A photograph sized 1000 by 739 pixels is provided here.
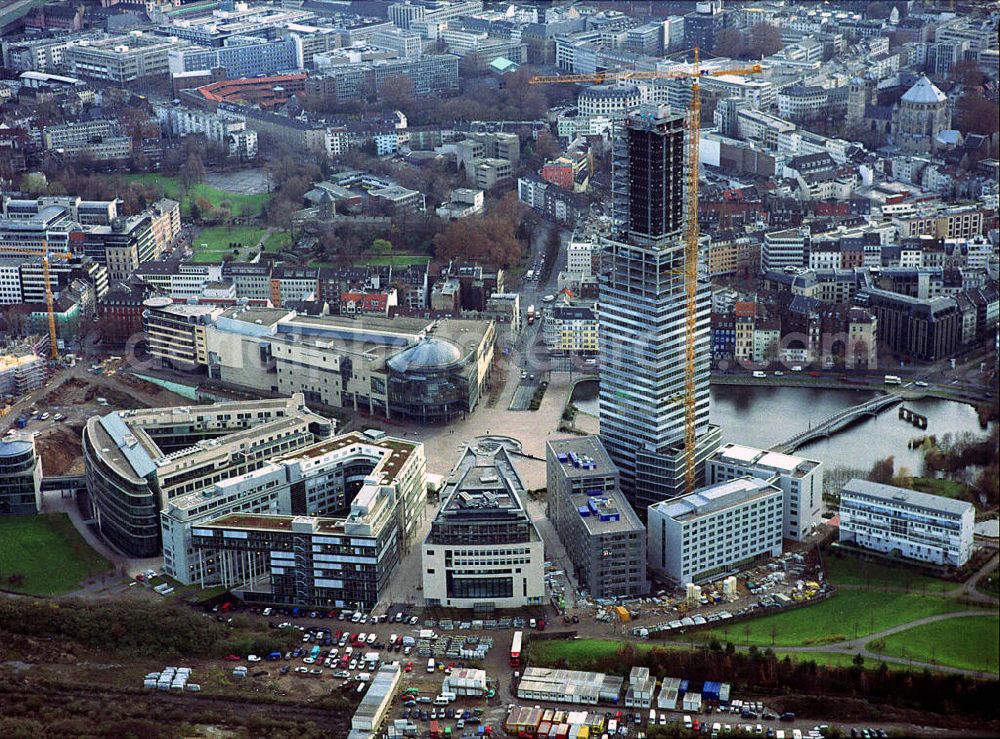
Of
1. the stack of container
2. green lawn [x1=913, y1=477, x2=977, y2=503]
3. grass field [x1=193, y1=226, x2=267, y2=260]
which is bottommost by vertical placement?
the stack of container

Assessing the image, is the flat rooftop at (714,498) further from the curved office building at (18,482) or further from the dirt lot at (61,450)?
the dirt lot at (61,450)

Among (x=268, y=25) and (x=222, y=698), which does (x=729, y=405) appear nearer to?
(x=222, y=698)

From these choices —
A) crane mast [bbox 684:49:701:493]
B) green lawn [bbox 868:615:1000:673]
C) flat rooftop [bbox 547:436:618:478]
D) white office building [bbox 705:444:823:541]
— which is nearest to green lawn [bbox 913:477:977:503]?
white office building [bbox 705:444:823:541]

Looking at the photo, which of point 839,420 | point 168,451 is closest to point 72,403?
point 168,451

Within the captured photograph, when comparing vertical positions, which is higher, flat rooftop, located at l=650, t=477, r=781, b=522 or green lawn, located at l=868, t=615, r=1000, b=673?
flat rooftop, located at l=650, t=477, r=781, b=522

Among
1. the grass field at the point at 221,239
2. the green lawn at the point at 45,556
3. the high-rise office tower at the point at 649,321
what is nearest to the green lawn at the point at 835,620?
the high-rise office tower at the point at 649,321

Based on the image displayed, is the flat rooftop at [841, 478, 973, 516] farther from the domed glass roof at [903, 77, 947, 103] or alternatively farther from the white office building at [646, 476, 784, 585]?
the domed glass roof at [903, 77, 947, 103]
